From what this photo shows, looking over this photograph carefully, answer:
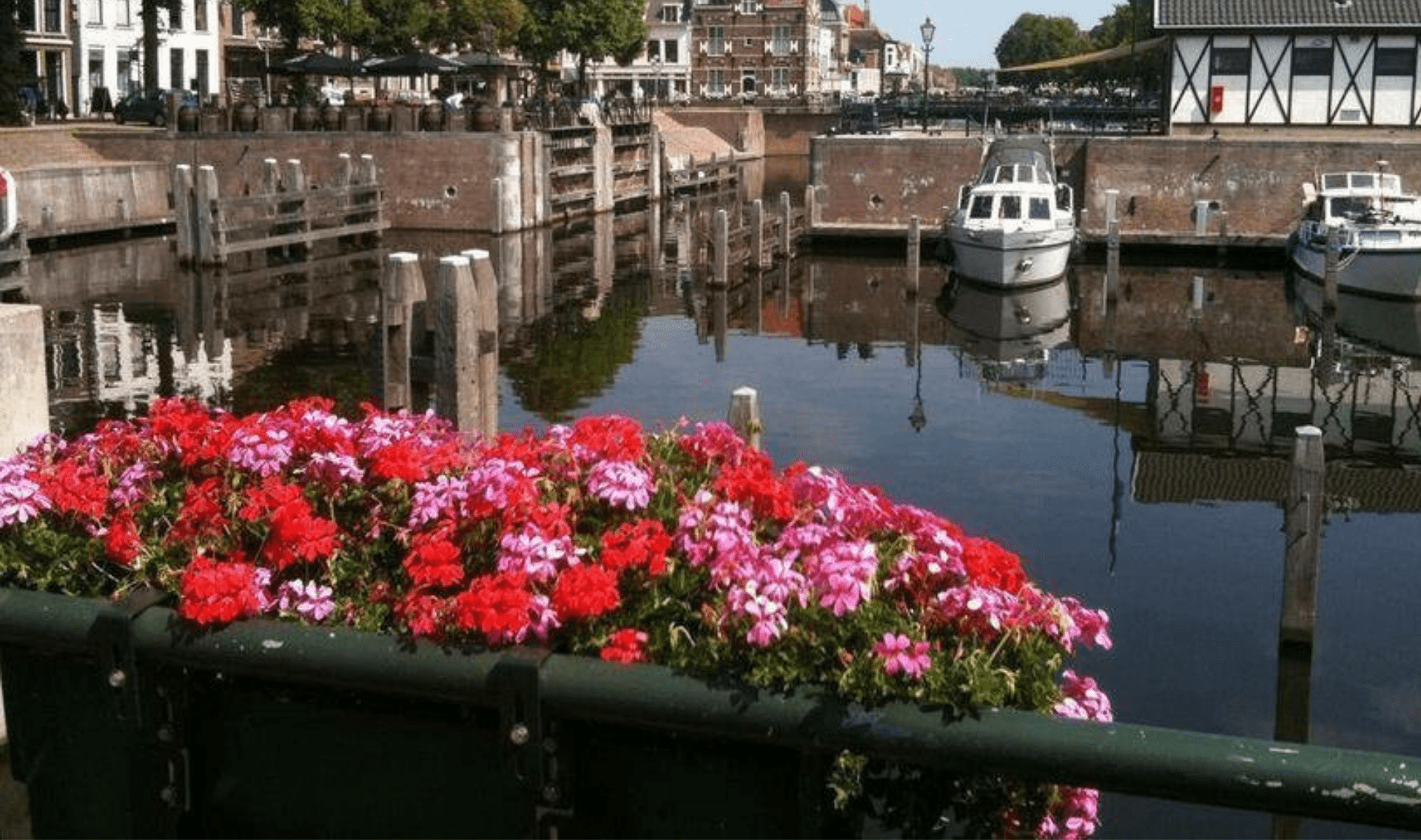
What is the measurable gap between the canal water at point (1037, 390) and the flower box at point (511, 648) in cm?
591

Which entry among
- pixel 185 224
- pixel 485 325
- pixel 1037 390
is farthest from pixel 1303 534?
pixel 185 224

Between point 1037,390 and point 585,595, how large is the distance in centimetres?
2117

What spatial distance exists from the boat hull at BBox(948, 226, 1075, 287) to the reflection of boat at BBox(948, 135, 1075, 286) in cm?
1

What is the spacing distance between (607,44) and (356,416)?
179 ft

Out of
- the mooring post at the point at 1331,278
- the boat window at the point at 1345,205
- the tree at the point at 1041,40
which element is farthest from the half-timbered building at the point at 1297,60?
the tree at the point at 1041,40

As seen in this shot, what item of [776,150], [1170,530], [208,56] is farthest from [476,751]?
[776,150]

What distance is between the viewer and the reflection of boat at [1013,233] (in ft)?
109

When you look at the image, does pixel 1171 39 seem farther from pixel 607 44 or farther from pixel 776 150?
pixel 776 150

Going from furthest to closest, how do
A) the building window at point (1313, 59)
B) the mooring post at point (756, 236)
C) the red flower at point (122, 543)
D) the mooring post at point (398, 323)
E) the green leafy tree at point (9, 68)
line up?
the building window at point (1313, 59) → the green leafy tree at point (9, 68) → the mooring post at point (756, 236) → the mooring post at point (398, 323) → the red flower at point (122, 543)

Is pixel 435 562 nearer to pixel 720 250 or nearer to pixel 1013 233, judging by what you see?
pixel 720 250

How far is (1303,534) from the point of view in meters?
11.1

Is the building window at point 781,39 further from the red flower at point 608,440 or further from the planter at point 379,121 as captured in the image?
the red flower at point 608,440

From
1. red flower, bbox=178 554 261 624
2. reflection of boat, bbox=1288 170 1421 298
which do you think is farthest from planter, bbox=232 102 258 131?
red flower, bbox=178 554 261 624

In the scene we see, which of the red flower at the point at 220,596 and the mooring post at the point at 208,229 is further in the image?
the mooring post at the point at 208,229
